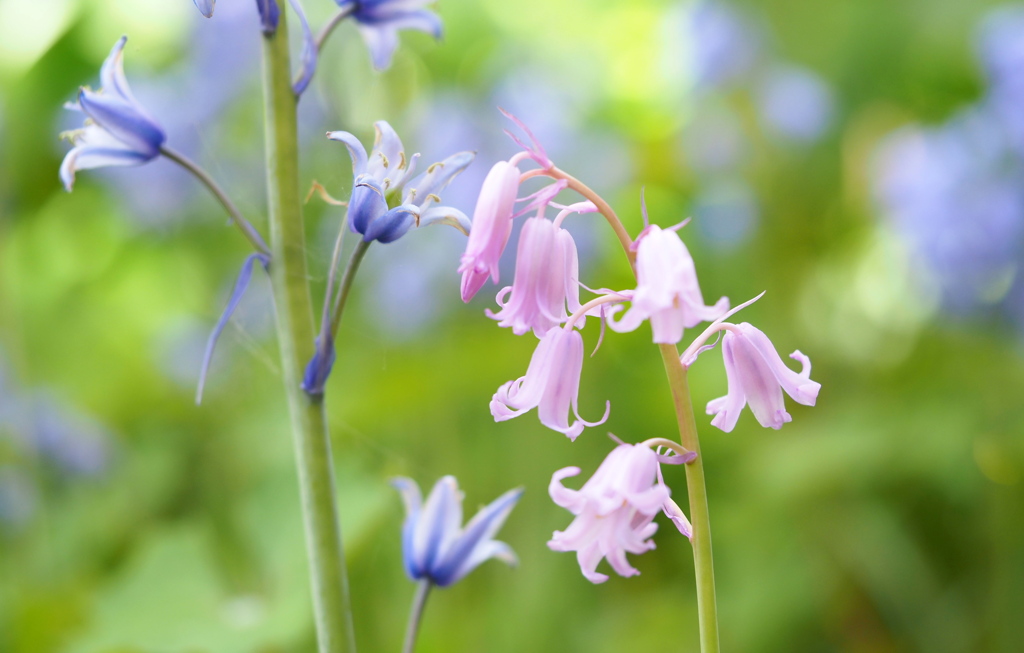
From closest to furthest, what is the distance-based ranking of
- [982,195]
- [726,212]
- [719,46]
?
[982,195] < [726,212] < [719,46]

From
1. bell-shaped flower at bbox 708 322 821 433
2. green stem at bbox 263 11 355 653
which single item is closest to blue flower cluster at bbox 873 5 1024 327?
bell-shaped flower at bbox 708 322 821 433

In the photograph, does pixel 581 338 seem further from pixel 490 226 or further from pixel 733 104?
pixel 733 104

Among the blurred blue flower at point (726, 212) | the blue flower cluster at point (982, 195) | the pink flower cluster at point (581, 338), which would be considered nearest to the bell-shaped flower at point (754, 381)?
the pink flower cluster at point (581, 338)

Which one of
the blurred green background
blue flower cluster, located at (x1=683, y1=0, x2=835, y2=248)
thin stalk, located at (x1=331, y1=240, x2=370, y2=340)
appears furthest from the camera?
blue flower cluster, located at (x1=683, y1=0, x2=835, y2=248)

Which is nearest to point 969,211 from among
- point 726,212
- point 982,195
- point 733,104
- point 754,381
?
point 982,195

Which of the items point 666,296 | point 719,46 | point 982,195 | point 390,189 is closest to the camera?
point 666,296

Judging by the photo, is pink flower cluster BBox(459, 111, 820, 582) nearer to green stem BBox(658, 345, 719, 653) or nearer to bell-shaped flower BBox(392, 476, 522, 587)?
green stem BBox(658, 345, 719, 653)
